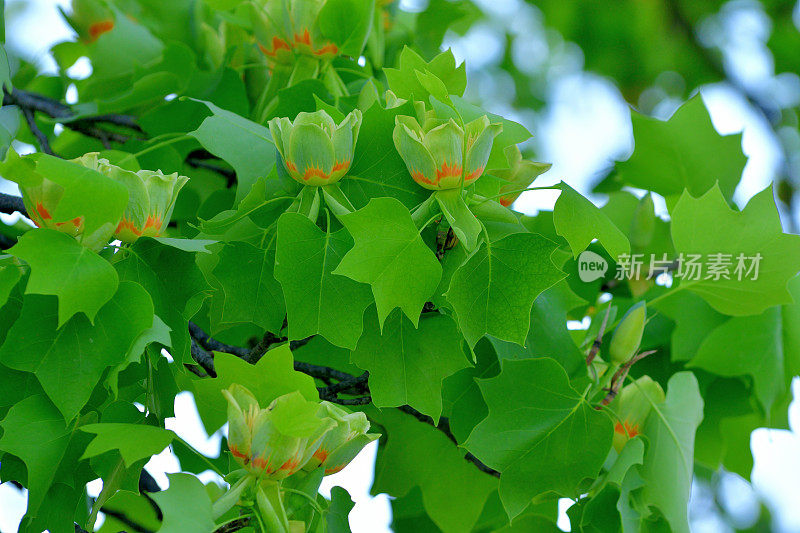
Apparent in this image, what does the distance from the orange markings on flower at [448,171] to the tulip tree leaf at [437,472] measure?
27cm

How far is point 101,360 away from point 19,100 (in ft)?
1.36

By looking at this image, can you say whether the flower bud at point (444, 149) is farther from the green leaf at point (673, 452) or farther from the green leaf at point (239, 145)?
the green leaf at point (673, 452)

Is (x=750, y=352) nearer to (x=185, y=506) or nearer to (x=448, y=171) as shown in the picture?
(x=448, y=171)

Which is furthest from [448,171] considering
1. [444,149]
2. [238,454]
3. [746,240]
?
[746,240]

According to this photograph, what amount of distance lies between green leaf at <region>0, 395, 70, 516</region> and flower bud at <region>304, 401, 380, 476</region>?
0.16m

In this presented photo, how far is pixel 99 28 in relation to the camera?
0.93 metres

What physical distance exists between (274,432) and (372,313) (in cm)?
12

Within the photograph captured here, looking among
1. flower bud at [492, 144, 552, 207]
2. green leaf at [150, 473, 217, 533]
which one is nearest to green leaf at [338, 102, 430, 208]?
flower bud at [492, 144, 552, 207]

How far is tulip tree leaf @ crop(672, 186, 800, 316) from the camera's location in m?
0.70

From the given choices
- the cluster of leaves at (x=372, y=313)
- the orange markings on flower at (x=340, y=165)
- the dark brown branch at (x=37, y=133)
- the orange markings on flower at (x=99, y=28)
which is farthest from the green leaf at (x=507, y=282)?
the orange markings on flower at (x=99, y=28)

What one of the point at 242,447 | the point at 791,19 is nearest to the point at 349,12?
the point at 242,447

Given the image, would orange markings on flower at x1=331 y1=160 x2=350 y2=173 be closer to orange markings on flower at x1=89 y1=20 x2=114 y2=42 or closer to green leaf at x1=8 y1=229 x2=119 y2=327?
green leaf at x1=8 y1=229 x2=119 y2=327

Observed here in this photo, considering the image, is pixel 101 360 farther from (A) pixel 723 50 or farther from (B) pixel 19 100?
(A) pixel 723 50

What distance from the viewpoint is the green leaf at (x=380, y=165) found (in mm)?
572
